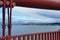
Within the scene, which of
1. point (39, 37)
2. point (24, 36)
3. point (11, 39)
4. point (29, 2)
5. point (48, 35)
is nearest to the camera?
point (11, 39)

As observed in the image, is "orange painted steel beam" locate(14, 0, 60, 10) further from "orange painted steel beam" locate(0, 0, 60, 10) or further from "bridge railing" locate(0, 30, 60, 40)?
"bridge railing" locate(0, 30, 60, 40)

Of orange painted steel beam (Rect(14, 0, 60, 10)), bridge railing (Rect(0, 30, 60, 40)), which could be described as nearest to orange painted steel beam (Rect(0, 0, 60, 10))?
orange painted steel beam (Rect(14, 0, 60, 10))

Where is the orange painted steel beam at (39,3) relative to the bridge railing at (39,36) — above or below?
above

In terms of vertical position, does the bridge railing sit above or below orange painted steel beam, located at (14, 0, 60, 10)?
below

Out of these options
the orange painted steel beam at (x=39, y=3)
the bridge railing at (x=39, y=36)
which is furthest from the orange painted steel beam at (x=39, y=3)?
the bridge railing at (x=39, y=36)

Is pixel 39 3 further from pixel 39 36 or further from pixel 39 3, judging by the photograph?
pixel 39 36

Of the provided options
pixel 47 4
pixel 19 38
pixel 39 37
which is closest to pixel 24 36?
pixel 19 38

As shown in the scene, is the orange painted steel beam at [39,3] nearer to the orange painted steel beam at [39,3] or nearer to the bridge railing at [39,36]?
the orange painted steel beam at [39,3]

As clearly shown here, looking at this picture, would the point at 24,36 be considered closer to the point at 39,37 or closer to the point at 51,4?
the point at 39,37

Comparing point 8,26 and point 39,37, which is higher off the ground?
point 8,26

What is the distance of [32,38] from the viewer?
2086mm

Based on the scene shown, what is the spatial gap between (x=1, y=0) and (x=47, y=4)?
0.78 m

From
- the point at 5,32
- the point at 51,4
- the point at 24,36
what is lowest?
the point at 24,36

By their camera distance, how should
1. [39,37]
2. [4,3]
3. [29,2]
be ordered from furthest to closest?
[39,37]
[29,2]
[4,3]
